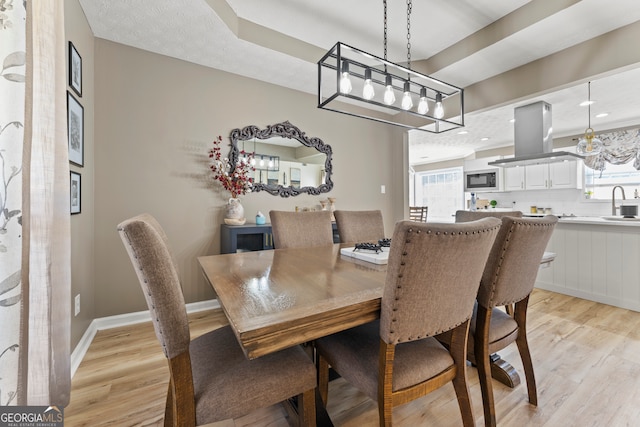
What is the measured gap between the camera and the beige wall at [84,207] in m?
1.83

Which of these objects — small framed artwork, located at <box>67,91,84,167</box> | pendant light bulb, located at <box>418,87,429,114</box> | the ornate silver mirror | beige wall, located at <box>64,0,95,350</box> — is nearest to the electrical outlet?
beige wall, located at <box>64,0,95,350</box>

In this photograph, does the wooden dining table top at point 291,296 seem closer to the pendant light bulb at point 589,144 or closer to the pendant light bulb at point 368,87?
the pendant light bulb at point 368,87

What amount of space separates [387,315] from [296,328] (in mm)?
311

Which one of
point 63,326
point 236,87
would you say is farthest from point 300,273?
point 236,87

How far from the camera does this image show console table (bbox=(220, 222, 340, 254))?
2660mm

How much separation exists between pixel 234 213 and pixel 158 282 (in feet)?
6.73

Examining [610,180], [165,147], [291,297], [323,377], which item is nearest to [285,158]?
[165,147]

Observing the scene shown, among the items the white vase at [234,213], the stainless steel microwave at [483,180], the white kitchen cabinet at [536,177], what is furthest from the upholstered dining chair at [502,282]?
the stainless steel microwave at [483,180]

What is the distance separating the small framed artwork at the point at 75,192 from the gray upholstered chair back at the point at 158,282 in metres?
1.39

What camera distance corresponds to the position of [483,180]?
6277mm

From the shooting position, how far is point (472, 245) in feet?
3.06

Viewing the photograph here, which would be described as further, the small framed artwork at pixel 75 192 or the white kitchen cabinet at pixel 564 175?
the white kitchen cabinet at pixel 564 175

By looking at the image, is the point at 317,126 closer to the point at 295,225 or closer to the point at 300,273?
the point at 295,225

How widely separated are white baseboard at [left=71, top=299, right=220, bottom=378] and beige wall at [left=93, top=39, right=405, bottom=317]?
0.06m
